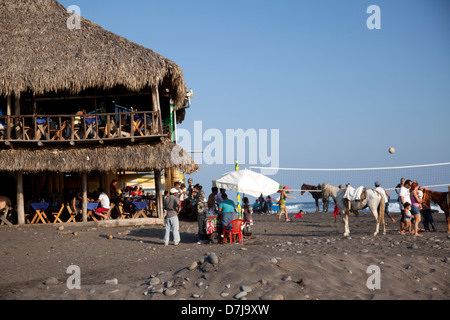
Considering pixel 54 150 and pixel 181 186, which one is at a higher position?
pixel 54 150

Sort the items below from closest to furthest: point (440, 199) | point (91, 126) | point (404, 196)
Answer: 1. point (404, 196)
2. point (440, 199)
3. point (91, 126)

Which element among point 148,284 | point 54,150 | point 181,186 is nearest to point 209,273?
point 148,284

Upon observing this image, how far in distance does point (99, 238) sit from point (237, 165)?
17.8 feet

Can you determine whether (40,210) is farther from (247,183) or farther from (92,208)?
(247,183)

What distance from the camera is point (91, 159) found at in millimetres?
16578

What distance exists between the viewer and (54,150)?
55.4 feet

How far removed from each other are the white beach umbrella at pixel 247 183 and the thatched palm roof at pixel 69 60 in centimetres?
471

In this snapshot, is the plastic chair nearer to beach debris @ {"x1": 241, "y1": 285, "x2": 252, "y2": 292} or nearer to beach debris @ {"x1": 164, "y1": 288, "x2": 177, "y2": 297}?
beach debris @ {"x1": 164, "y1": 288, "x2": 177, "y2": 297}

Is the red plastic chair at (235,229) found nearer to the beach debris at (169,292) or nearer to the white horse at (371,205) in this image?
the white horse at (371,205)

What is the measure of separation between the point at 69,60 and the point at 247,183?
26.9ft

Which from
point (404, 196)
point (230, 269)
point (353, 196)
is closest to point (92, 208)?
point (353, 196)

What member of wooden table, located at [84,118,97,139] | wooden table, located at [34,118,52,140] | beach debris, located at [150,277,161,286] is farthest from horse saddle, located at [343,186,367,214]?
wooden table, located at [34,118,52,140]

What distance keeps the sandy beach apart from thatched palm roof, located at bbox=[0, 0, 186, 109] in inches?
231
